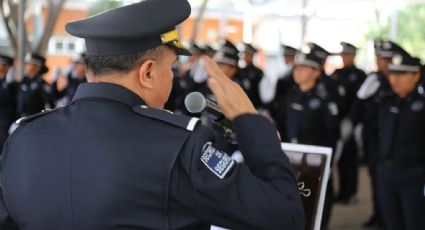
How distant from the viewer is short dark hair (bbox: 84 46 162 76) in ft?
4.36

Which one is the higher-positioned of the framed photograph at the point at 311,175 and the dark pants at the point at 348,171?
the framed photograph at the point at 311,175

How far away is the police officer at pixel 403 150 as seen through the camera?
470cm

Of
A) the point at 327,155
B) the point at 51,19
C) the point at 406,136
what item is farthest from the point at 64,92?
the point at 327,155

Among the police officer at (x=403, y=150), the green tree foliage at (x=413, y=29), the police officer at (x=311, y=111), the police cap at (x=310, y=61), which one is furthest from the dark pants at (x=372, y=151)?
the green tree foliage at (x=413, y=29)

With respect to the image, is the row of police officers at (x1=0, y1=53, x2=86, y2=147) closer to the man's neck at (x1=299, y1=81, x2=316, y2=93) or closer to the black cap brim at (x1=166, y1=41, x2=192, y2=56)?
the man's neck at (x1=299, y1=81, x2=316, y2=93)

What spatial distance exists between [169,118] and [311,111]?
462 cm

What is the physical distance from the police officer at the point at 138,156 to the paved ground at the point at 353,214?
5238mm

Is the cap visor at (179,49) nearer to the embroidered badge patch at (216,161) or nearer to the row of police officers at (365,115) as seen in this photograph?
the embroidered badge patch at (216,161)

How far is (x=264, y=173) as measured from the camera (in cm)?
124

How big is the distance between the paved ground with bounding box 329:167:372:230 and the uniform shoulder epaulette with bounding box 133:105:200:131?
5.24m

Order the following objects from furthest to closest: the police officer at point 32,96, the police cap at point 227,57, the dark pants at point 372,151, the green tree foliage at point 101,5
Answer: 1. the green tree foliage at point 101,5
2. the police officer at point 32,96
3. the police cap at point 227,57
4. the dark pants at point 372,151

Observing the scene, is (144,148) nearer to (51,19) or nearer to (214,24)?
(51,19)

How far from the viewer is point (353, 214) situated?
7125mm

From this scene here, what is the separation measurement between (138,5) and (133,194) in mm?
418
